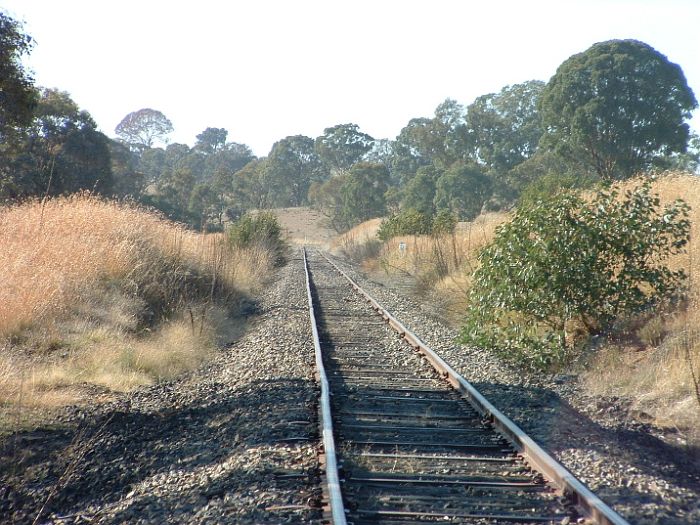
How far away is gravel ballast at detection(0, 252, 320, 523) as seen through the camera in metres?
5.12

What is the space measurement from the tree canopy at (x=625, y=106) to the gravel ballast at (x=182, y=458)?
33737 mm

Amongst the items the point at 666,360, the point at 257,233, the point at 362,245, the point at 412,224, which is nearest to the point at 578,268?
the point at 666,360

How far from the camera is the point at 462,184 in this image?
54375 mm

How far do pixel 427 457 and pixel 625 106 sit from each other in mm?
37208

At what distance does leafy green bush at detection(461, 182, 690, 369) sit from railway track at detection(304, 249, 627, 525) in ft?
5.17

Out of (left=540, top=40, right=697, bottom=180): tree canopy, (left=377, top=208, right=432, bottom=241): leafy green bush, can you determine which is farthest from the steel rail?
(left=540, top=40, right=697, bottom=180): tree canopy

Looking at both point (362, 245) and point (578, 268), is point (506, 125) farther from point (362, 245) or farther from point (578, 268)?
point (578, 268)

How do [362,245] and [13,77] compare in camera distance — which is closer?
[13,77]

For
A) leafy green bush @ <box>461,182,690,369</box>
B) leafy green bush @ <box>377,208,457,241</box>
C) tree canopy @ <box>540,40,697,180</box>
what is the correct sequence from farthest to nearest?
tree canopy @ <box>540,40,697,180</box>
leafy green bush @ <box>377,208,457,241</box>
leafy green bush @ <box>461,182,690,369</box>

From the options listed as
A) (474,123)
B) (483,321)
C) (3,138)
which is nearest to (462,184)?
(474,123)

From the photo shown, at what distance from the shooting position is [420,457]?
239 inches

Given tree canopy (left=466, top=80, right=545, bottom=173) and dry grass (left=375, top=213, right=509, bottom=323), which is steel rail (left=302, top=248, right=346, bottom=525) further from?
tree canopy (left=466, top=80, right=545, bottom=173)

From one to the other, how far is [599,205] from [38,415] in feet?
24.3

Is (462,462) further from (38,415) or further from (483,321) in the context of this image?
(483,321)
